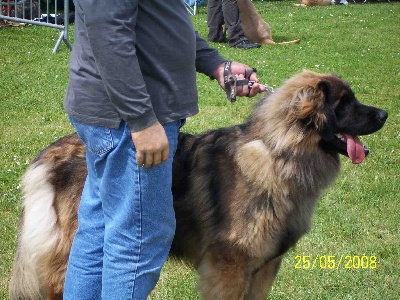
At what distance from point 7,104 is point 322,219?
4833mm

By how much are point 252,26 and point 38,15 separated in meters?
4.76

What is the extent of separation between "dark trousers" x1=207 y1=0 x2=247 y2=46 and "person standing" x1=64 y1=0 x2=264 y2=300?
10820mm

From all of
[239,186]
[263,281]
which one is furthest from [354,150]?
[263,281]

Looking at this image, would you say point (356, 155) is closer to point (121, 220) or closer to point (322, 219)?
point (121, 220)

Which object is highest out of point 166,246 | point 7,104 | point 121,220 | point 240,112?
point 121,220

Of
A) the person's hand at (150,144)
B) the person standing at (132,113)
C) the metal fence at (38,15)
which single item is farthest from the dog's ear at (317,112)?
the metal fence at (38,15)

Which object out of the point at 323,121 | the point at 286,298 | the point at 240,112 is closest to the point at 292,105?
the point at 323,121

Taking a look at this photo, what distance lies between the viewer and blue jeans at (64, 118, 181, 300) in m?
2.44

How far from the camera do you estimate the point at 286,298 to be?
12.8 feet

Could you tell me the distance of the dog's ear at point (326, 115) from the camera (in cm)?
314

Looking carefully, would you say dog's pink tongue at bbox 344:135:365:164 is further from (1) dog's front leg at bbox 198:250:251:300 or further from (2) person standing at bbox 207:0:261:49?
(2) person standing at bbox 207:0:261:49

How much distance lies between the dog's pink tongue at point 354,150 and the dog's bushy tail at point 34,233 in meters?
1.63

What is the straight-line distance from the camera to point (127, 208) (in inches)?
97.0
